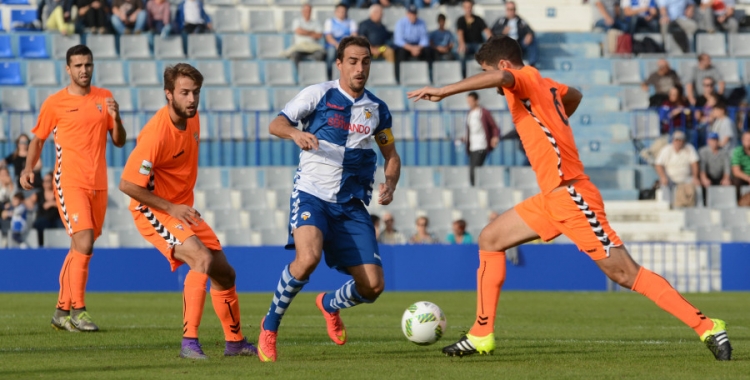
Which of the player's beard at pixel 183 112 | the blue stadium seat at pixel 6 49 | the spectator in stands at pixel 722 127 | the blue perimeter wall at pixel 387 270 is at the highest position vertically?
the blue stadium seat at pixel 6 49

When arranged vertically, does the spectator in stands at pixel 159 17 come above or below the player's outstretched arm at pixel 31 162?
above

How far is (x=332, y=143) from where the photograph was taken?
8203 mm

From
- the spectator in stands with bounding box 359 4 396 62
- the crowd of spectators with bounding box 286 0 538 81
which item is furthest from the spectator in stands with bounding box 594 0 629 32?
the spectator in stands with bounding box 359 4 396 62

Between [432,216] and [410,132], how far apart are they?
218 centimetres

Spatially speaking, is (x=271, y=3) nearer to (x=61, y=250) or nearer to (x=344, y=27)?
(x=344, y=27)

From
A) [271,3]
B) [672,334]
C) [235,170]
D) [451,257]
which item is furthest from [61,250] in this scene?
[672,334]

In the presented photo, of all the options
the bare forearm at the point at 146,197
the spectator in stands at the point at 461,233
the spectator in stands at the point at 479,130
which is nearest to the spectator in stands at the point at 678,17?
the spectator in stands at the point at 479,130

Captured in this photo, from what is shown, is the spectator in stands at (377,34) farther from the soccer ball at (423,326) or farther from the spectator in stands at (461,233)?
the soccer ball at (423,326)

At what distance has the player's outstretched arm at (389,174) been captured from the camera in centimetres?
827

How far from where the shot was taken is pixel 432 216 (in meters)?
22.0

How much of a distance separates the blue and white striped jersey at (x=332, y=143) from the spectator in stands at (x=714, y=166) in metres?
15.2

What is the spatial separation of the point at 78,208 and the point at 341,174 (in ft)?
10.6

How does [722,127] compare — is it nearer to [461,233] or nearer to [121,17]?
[461,233]

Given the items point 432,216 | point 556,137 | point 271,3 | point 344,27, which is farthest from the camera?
point 271,3
